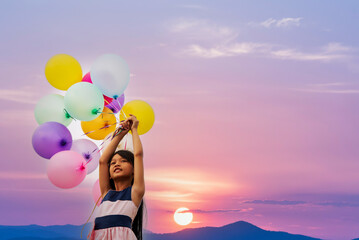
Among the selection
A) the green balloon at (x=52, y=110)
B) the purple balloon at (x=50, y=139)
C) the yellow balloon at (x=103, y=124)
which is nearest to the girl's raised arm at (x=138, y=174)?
the yellow balloon at (x=103, y=124)

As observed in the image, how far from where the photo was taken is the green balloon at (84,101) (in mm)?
3695

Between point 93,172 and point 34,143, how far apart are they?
1.83 ft

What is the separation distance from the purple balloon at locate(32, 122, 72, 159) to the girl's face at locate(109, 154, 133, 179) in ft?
4.06

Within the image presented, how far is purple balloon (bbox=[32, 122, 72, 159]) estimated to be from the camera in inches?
155

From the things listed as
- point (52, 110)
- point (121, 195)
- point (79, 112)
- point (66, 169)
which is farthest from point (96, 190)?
point (121, 195)

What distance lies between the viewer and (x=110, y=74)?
12.6ft

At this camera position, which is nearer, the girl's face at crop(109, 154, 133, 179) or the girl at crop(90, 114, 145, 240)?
the girl at crop(90, 114, 145, 240)

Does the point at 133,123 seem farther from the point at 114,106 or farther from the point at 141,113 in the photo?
the point at 114,106

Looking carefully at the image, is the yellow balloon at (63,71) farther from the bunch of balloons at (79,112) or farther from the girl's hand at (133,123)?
the girl's hand at (133,123)

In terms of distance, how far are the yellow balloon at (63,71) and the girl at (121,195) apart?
139 centimetres

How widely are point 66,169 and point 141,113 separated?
2.39 feet

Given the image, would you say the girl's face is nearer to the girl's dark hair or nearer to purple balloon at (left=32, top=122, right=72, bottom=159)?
the girl's dark hair

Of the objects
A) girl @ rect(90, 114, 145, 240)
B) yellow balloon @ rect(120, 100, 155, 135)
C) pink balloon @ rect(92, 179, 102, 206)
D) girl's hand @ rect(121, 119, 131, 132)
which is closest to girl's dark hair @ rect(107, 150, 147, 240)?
girl @ rect(90, 114, 145, 240)

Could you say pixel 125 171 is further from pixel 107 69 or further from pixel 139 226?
pixel 107 69
